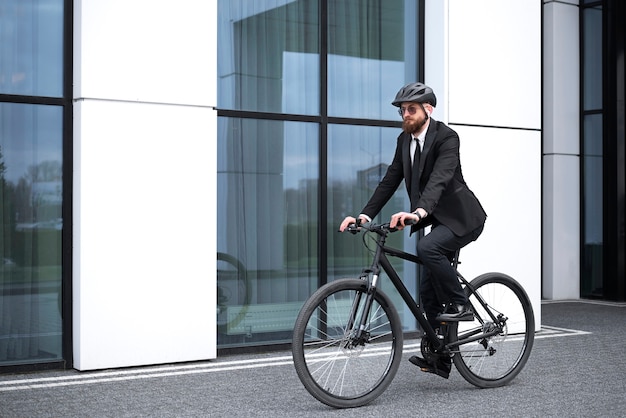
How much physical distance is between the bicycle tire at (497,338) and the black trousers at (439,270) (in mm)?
205

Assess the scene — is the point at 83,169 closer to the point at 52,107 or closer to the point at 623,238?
the point at 52,107

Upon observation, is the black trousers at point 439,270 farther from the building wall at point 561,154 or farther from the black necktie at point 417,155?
the building wall at point 561,154

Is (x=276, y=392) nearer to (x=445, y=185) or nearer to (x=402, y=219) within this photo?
(x=402, y=219)

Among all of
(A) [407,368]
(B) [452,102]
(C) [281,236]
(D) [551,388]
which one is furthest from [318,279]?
(D) [551,388]

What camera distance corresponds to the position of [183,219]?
736 centimetres

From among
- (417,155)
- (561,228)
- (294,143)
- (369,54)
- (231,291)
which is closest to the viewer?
(417,155)

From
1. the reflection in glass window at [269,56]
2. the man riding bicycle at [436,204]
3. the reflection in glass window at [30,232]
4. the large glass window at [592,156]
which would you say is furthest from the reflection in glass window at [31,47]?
the large glass window at [592,156]

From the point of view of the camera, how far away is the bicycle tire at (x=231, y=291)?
787 centimetres

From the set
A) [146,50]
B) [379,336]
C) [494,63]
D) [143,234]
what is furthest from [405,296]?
[494,63]

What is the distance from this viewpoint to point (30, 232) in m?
6.98

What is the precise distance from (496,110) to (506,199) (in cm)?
92

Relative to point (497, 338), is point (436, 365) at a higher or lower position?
lower

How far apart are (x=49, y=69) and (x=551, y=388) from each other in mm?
4529

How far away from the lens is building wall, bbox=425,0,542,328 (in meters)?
8.91
